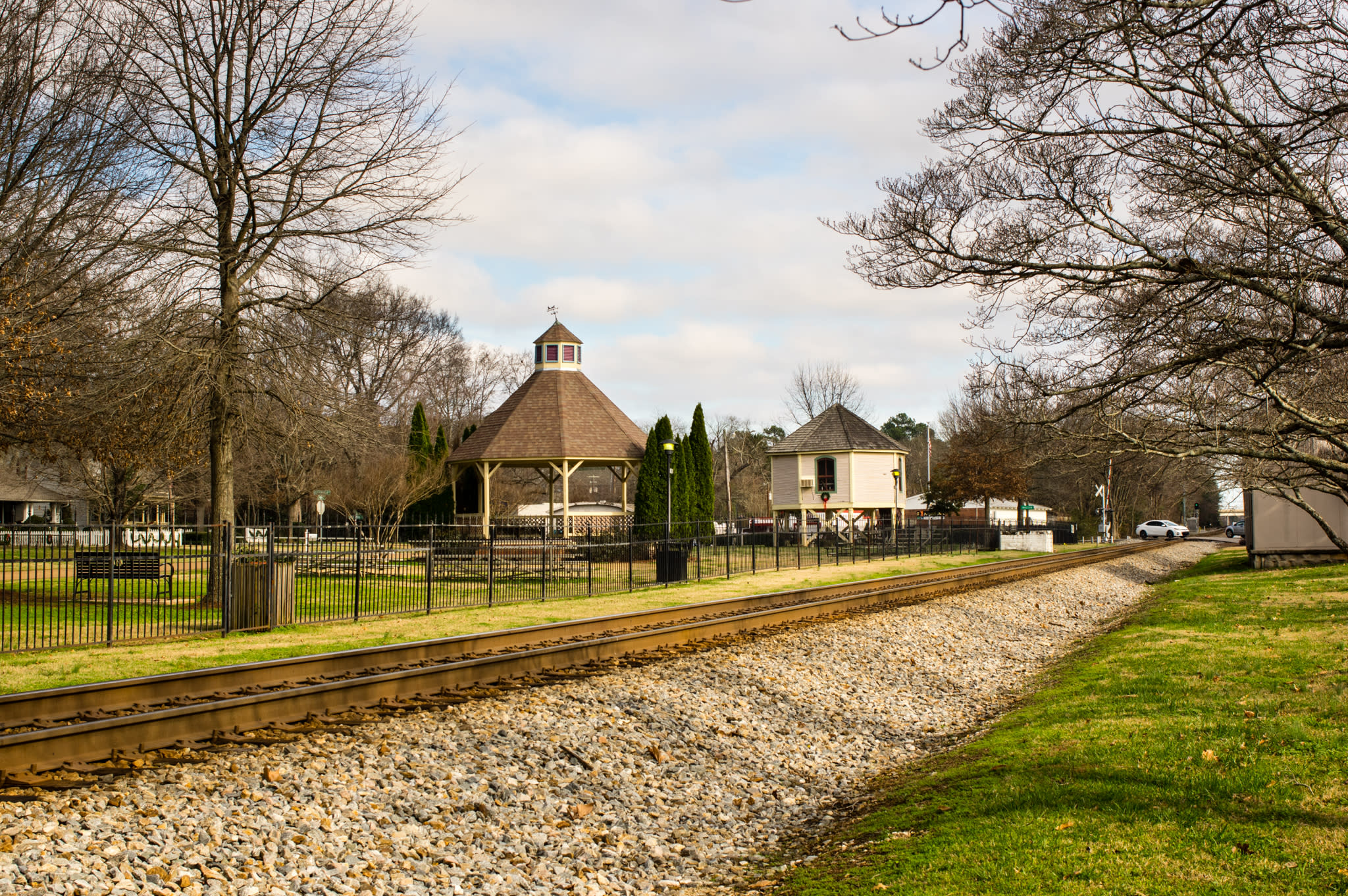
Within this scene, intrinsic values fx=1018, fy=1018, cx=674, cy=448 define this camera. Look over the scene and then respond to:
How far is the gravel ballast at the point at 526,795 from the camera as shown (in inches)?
244

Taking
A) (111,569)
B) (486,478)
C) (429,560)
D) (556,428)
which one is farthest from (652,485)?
(111,569)

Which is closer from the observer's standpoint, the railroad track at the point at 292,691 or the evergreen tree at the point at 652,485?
the railroad track at the point at 292,691

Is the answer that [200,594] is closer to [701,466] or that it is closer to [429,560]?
[429,560]

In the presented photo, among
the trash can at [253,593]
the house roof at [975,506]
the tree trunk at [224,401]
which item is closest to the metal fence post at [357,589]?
the trash can at [253,593]

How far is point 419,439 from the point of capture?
4734cm

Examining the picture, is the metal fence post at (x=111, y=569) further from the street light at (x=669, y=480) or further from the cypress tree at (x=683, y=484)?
A: the cypress tree at (x=683, y=484)

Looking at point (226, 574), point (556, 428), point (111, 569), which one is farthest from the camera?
point (556, 428)

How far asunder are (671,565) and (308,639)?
39.6ft

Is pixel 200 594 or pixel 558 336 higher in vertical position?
pixel 558 336

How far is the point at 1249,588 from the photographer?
2545 cm

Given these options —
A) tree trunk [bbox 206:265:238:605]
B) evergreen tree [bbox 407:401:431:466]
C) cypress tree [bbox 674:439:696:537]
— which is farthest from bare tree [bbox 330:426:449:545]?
tree trunk [bbox 206:265:238:605]

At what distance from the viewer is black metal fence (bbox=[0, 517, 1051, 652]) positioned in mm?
15594

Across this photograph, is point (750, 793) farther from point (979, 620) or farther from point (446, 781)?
point (979, 620)

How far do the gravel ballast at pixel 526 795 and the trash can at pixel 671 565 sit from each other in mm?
12397
